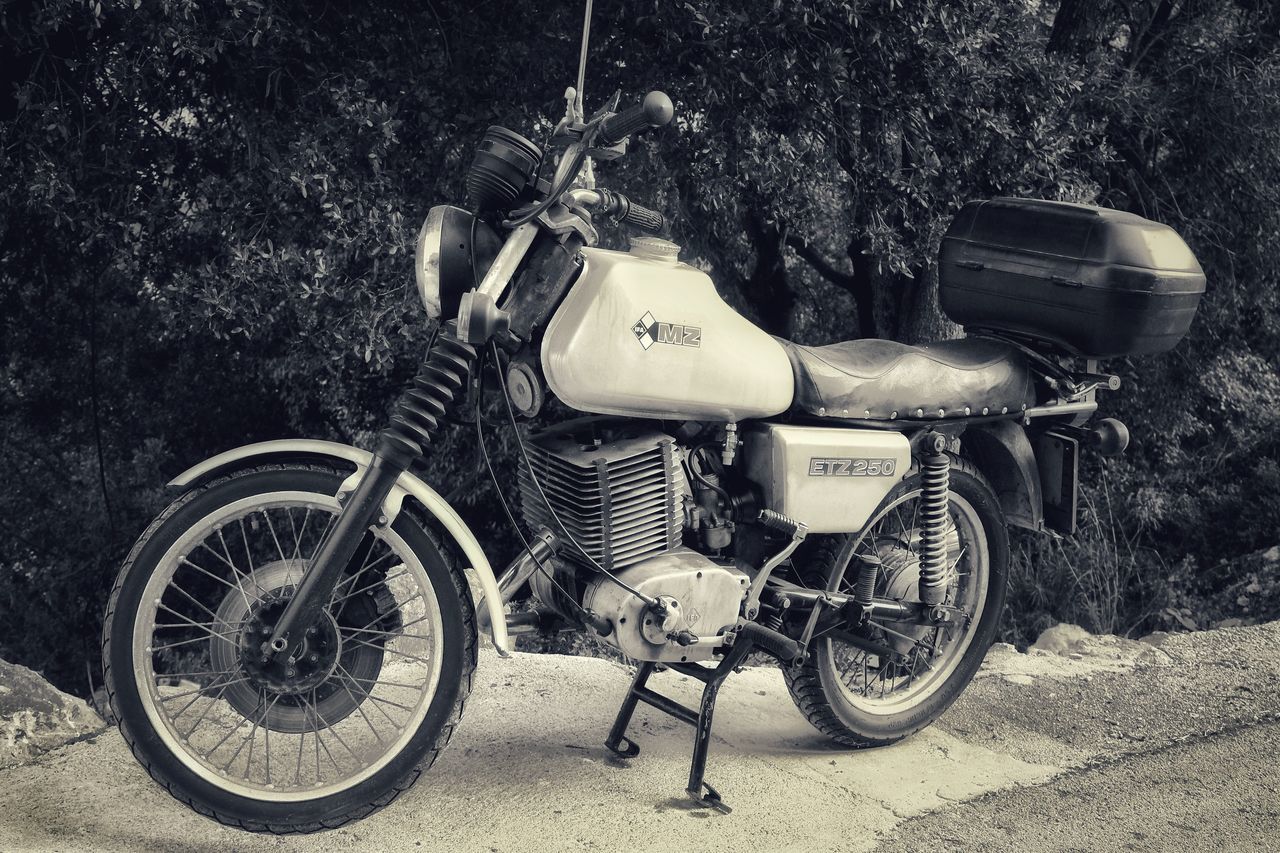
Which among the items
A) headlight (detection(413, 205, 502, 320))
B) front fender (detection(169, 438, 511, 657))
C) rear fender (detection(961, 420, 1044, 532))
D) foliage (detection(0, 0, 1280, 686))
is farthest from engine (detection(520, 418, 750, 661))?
foliage (detection(0, 0, 1280, 686))

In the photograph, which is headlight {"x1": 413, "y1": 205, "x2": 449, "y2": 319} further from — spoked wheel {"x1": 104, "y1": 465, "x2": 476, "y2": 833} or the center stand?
the center stand

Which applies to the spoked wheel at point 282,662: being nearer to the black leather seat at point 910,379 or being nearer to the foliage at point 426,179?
the black leather seat at point 910,379

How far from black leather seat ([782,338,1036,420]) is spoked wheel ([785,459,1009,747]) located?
0.28m

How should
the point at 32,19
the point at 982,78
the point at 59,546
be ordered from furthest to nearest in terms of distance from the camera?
1. the point at 59,546
2. the point at 982,78
3. the point at 32,19

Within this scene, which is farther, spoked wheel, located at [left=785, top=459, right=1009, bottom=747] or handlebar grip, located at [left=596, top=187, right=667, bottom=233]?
spoked wheel, located at [left=785, top=459, right=1009, bottom=747]

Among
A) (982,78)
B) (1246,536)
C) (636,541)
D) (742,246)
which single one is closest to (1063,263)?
(636,541)

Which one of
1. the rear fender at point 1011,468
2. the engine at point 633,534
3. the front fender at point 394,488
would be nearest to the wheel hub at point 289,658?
the front fender at point 394,488

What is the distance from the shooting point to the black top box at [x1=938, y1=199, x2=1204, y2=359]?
3.47 m

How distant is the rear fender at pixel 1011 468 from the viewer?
3.83 meters

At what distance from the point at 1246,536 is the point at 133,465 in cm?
696

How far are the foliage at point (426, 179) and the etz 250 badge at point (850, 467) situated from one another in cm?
→ 168

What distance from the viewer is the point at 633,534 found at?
306cm

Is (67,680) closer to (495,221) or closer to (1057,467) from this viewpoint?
(495,221)

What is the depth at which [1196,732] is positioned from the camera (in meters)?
3.98
